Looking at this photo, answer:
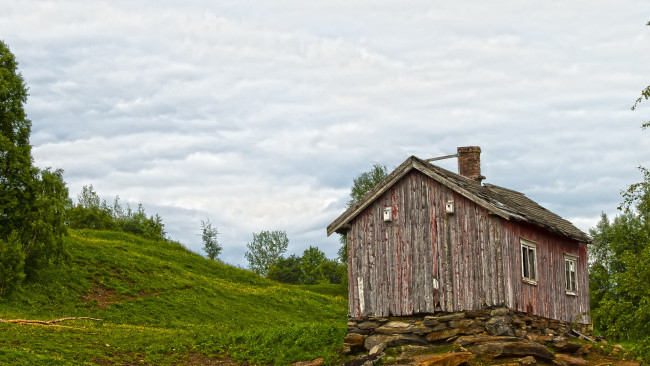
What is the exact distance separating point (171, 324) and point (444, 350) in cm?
1904

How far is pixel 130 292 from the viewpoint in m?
46.0

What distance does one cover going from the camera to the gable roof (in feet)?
93.8

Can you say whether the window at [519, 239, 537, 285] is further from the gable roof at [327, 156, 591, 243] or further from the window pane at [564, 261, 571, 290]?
the window pane at [564, 261, 571, 290]

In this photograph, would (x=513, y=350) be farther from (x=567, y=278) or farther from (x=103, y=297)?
(x=103, y=297)

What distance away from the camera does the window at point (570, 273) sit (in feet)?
111

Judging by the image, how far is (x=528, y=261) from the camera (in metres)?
30.0

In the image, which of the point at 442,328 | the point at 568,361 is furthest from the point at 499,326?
the point at 568,361

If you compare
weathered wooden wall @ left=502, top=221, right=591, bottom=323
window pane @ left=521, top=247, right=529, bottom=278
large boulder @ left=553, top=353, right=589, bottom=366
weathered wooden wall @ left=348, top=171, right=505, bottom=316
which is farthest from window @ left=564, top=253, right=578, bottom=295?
weathered wooden wall @ left=348, top=171, right=505, bottom=316

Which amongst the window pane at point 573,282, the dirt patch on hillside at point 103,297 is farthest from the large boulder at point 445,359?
the dirt patch on hillside at point 103,297

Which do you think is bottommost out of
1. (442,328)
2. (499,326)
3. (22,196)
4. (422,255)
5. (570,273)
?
(442,328)

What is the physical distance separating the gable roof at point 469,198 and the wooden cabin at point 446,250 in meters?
0.05

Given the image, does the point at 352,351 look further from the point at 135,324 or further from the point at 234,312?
the point at 234,312

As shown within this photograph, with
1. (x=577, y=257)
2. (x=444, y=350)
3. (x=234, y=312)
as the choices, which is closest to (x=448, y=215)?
(x=444, y=350)

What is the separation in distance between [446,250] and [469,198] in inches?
94.4
